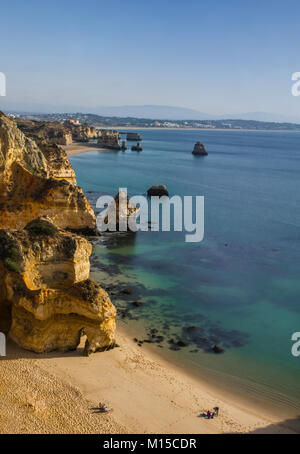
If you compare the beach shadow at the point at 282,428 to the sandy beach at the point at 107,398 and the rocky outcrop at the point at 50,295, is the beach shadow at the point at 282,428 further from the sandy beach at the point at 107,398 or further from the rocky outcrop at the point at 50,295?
the rocky outcrop at the point at 50,295

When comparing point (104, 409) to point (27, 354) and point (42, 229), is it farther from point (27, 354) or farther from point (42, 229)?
point (42, 229)

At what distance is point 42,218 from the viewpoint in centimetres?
2117

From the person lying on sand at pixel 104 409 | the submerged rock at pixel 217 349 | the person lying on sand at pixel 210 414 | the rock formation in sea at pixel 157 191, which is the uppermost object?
the rock formation in sea at pixel 157 191

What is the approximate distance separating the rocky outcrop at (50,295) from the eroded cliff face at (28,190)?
43.8ft

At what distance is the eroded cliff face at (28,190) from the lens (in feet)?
105

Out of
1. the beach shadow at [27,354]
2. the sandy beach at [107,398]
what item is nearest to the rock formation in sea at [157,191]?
the sandy beach at [107,398]

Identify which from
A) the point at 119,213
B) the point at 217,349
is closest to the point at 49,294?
the point at 217,349

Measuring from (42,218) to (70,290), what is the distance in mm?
4557

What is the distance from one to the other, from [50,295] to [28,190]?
673 inches

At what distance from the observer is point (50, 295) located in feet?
60.1

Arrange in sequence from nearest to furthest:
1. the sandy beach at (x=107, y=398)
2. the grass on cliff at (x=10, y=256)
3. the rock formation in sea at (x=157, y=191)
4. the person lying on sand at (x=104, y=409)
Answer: the sandy beach at (x=107, y=398), the person lying on sand at (x=104, y=409), the grass on cliff at (x=10, y=256), the rock formation in sea at (x=157, y=191)

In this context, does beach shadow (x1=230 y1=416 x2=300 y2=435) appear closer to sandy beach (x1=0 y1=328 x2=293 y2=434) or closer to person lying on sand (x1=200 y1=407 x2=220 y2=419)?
sandy beach (x1=0 y1=328 x2=293 y2=434)

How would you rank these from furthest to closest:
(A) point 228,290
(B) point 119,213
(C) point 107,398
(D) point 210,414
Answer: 1. (B) point 119,213
2. (A) point 228,290
3. (C) point 107,398
4. (D) point 210,414
